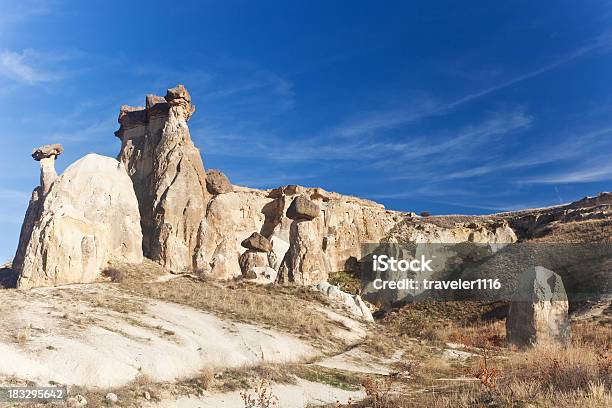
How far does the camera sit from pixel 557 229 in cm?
3975

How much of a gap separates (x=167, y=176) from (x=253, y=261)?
10899 millimetres

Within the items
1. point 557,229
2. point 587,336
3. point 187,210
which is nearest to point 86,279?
point 187,210

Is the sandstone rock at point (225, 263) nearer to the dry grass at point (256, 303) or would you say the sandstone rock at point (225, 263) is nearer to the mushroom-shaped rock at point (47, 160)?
the dry grass at point (256, 303)

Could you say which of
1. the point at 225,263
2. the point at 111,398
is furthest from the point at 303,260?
the point at 111,398

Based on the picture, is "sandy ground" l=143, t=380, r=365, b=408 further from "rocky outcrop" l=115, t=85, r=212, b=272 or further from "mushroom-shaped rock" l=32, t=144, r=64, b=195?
"mushroom-shaped rock" l=32, t=144, r=64, b=195

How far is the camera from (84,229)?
17.3 metres

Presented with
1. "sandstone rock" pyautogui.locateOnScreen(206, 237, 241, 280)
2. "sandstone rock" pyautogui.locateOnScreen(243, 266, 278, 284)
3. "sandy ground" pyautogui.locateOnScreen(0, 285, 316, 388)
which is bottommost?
"sandy ground" pyautogui.locateOnScreen(0, 285, 316, 388)

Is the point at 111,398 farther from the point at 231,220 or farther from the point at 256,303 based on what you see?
the point at 231,220

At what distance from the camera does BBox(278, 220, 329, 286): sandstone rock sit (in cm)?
2239

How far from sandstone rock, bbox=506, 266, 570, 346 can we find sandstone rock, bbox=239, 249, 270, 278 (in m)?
13.1

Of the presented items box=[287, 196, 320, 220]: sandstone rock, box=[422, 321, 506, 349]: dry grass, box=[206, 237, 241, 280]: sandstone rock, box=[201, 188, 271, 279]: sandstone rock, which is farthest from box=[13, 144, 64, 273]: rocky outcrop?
box=[422, 321, 506, 349]: dry grass

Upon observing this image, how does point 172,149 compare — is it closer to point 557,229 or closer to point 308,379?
point 308,379

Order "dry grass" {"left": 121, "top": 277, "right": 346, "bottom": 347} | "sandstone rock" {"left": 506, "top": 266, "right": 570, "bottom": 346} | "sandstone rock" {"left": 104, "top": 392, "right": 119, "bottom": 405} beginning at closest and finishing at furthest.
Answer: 1. "sandstone rock" {"left": 104, "top": 392, "right": 119, "bottom": 405}
2. "dry grass" {"left": 121, "top": 277, "right": 346, "bottom": 347}
3. "sandstone rock" {"left": 506, "top": 266, "right": 570, "bottom": 346}

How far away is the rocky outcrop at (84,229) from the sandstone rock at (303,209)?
8.02 m
